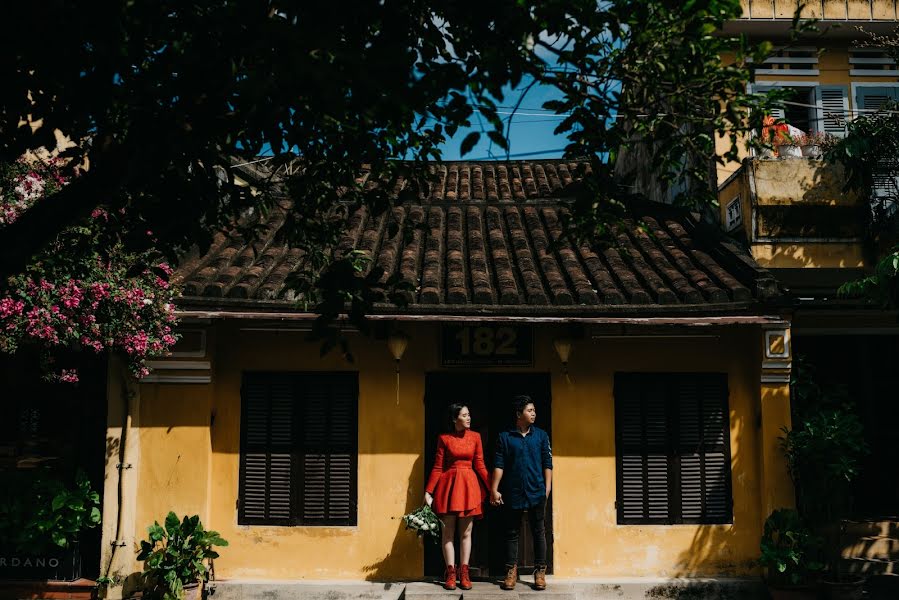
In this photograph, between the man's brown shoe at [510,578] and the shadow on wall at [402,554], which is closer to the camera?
the man's brown shoe at [510,578]

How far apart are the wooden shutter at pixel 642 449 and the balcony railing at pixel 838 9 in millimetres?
5613

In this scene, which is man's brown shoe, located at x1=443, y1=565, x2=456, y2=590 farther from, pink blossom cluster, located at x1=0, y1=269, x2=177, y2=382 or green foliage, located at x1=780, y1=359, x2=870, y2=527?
green foliage, located at x1=780, y1=359, x2=870, y2=527

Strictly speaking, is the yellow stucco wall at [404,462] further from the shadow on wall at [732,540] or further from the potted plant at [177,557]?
the potted plant at [177,557]

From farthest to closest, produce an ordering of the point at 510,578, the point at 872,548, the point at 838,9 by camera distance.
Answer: the point at 838,9
the point at 872,548
the point at 510,578

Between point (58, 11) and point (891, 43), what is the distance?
8991mm

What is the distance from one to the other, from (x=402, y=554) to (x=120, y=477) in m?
3.16

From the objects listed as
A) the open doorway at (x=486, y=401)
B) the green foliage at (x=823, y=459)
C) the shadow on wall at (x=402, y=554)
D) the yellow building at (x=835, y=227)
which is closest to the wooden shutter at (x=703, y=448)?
the green foliage at (x=823, y=459)

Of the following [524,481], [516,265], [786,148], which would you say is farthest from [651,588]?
[786,148]

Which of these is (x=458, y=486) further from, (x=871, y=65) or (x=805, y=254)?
(x=871, y=65)

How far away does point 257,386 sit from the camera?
8883mm

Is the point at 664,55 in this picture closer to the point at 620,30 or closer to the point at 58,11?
the point at 620,30

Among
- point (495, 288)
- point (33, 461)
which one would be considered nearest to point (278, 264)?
point (495, 288)

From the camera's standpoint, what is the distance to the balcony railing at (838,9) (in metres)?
10.7

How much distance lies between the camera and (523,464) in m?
8.19
